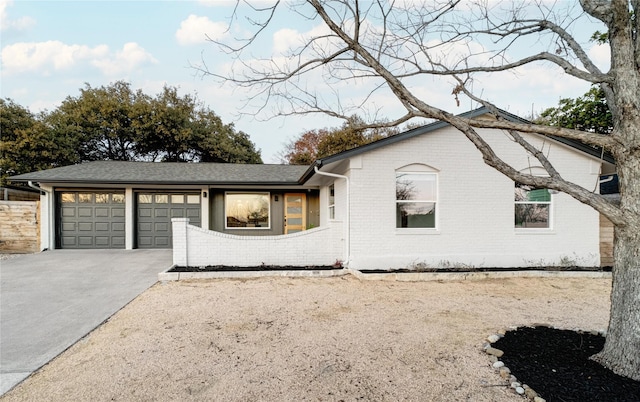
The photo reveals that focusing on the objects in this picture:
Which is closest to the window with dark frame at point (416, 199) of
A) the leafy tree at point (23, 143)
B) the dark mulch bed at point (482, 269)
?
the dark mulch bed at point (482, 269)

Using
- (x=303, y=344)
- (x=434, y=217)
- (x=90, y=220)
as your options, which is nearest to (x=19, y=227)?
(x=90, y=220)

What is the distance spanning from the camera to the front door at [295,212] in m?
12.1

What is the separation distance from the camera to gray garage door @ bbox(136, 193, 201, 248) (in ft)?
36.2

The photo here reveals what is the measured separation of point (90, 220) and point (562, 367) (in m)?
12.8

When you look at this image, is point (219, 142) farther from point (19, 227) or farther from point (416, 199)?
point (416, 199)

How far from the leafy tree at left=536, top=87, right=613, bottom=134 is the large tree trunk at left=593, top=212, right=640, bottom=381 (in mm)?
11332

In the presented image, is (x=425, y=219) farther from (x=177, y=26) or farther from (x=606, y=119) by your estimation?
(x=606, y=119)

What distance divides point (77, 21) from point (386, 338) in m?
10.3

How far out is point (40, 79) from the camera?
14.0 metres

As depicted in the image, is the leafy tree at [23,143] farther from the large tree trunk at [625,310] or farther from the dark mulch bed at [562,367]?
the large tree trunk at [625,310]

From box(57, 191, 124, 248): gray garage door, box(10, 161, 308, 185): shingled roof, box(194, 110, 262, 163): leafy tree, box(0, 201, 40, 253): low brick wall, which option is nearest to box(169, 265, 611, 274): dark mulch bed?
box(10, 161, 308, 185): shingled roof

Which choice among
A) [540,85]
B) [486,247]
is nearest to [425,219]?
[486,247]

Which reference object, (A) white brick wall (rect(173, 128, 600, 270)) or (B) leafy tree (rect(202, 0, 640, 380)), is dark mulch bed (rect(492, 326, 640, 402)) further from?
(A) white brick wall (rect(173, 128, 600, 270))

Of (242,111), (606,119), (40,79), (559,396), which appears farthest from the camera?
(40,79)
